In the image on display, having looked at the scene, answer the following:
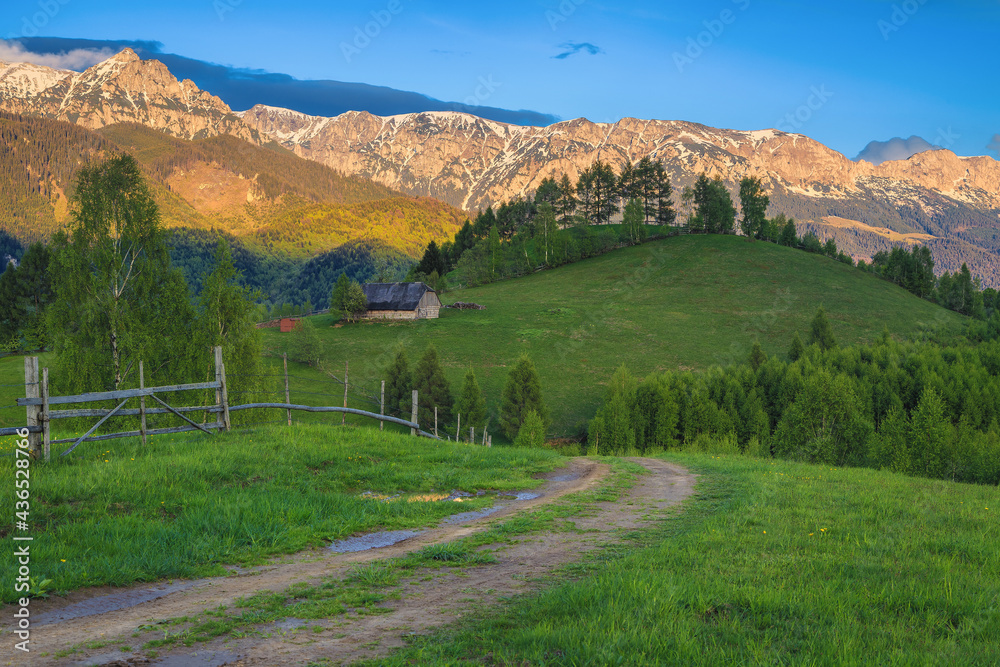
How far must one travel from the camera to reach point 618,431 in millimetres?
51344

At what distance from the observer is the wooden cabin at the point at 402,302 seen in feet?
301

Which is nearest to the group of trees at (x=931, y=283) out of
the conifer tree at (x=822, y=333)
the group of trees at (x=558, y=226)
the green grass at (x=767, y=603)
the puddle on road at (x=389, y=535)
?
the group of trees at (x=558, y=226)

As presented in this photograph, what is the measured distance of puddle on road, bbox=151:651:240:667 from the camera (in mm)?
5516

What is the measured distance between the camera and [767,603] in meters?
6.53

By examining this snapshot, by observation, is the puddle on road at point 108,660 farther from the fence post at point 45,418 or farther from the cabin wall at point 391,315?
the cabin wall at point 391,315

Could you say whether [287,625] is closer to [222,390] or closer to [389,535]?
[389,535]

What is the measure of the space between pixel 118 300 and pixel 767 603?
34.2 metres

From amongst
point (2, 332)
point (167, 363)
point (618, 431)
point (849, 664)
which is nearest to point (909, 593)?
point (849, 664)

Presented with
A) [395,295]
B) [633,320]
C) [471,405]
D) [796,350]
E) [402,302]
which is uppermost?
[395,295]

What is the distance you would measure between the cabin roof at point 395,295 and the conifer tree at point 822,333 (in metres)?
58.0

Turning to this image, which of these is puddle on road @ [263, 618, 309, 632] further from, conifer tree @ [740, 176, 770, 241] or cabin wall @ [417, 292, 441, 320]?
conifer tree @ [740, 176, 770, 241]

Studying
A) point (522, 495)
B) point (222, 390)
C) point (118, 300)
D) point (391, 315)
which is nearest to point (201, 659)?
point (522, 495)

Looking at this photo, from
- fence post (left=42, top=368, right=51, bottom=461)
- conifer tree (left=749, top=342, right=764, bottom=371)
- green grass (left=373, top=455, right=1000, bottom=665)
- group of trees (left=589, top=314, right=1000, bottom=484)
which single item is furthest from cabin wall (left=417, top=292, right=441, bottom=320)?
green grass (left=373, top=455, right=1000, bottom=665)

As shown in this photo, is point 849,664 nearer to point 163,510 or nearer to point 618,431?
point 163,510
